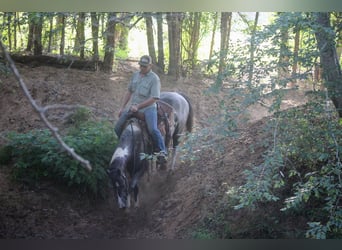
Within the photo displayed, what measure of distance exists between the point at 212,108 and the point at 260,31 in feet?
2.38

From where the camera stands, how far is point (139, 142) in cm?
361

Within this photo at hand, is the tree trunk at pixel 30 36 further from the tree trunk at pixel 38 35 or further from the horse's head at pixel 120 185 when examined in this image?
the horse's head at pixel 120 185

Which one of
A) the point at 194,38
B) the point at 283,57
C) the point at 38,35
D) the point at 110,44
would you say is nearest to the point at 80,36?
the point at 110,44

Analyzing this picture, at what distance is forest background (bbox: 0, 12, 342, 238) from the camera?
132 inches

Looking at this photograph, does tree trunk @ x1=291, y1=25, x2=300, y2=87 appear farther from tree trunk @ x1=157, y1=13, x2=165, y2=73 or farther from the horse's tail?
tree trunk @ x1=157, y1=13, x2=165, y2=73

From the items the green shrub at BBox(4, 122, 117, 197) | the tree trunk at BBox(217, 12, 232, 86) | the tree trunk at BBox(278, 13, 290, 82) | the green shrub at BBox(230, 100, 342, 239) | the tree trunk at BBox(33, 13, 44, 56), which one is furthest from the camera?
the tree trunk at BBox(33, 13, 44, 56)

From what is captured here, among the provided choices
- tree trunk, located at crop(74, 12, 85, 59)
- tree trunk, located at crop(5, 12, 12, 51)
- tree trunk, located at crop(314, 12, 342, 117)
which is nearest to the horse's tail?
tree trunk, located at crop(74, 12, 85, 59)

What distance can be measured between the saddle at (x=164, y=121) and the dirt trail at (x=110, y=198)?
17 centimetres

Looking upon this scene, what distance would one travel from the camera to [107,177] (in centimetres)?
351

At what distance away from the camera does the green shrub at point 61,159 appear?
11.5ft

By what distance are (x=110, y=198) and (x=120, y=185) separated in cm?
16

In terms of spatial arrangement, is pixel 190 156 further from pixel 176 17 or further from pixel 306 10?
pixel 306 10

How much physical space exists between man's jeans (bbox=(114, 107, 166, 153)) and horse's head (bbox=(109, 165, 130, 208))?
0.38m

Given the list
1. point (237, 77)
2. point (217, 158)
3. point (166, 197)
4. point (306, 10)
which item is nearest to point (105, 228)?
point (166, 197)
